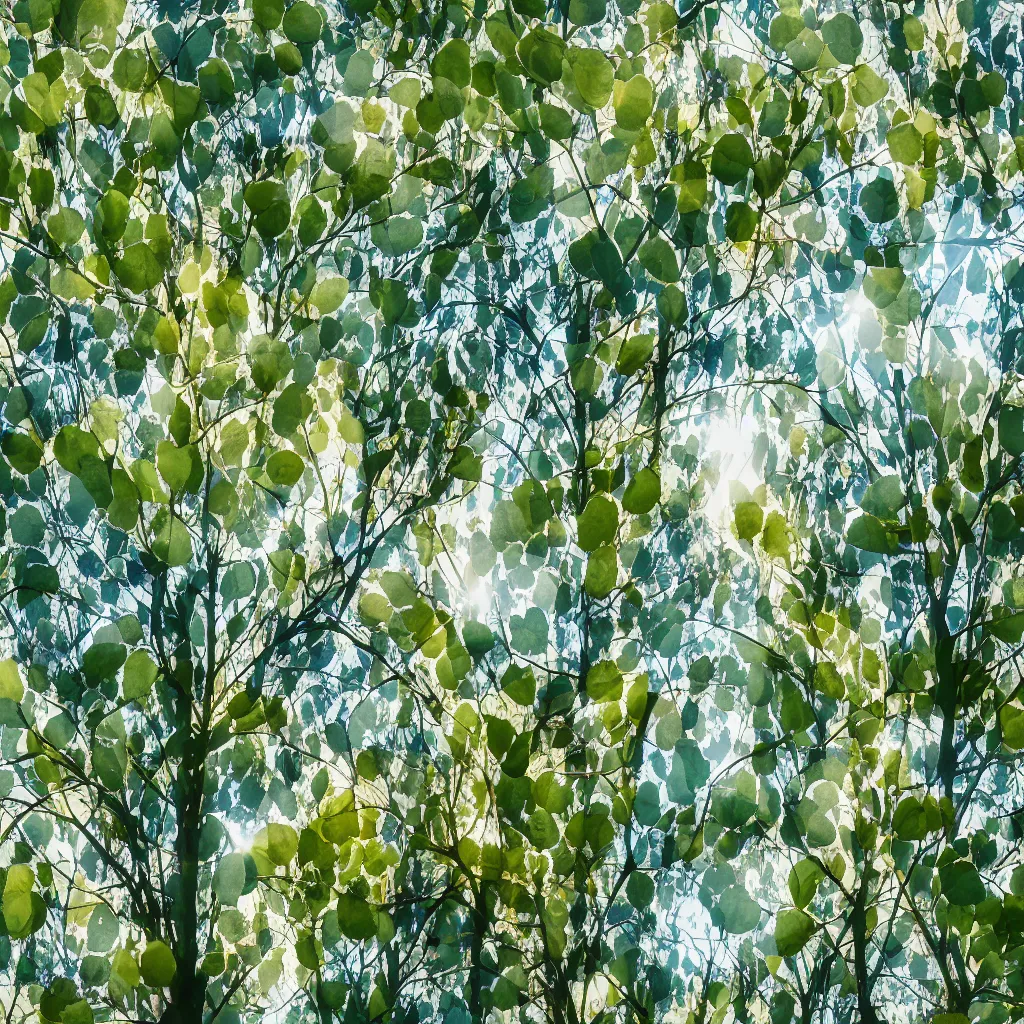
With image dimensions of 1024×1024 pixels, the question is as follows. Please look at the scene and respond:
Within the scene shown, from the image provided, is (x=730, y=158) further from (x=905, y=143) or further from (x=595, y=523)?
(x=595, y=523)

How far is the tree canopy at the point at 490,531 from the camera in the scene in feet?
3.57

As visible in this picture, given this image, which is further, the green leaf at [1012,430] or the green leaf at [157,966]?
the green leaf at [1012,430]

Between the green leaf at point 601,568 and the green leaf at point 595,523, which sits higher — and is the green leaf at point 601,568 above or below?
below

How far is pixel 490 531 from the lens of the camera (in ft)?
3.69

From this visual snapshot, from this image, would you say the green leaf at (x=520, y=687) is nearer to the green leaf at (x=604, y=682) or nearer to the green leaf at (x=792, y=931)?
the green leaf at (x=604, y=682)

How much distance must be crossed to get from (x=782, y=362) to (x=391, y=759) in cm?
63

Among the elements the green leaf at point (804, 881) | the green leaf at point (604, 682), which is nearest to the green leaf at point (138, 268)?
the green leaf at point (604, 682)

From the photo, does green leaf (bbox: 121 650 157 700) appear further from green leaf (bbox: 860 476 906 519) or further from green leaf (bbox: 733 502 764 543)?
green leaf (bbox: 860 476 906 519)

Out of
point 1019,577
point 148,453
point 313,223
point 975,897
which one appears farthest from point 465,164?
point 975,897

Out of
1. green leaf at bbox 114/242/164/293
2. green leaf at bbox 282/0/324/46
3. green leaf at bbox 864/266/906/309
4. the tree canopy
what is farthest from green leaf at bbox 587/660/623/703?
green leaf at bbox 282/0/324/46

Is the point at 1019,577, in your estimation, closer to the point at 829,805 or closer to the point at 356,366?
the point at 829,805

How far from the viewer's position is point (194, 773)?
3.55ft

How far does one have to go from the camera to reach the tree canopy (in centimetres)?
109

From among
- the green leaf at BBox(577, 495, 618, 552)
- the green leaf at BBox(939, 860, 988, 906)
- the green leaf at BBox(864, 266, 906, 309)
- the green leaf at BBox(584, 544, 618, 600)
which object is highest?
the green leaf at BBox(864, 266, 906, 309)
